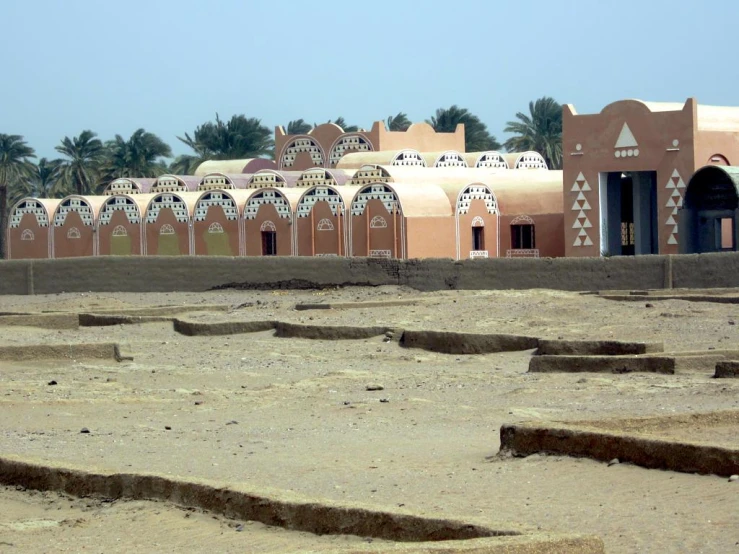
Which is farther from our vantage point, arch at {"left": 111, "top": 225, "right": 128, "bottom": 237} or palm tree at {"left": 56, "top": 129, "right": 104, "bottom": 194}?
palm tree at {"left": 56, "top": 129, "right": 104, "bottom": 194}

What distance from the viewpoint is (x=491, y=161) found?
134 feet

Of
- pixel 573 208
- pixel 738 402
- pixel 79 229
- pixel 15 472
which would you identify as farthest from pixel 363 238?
pixel 15 472

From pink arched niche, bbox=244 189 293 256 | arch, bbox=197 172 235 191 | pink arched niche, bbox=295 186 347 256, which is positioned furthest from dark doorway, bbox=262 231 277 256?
arch, bbox=197 172 235 191

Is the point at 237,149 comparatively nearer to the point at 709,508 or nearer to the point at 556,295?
the point at 556,295

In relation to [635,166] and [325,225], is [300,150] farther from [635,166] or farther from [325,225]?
[635,166]

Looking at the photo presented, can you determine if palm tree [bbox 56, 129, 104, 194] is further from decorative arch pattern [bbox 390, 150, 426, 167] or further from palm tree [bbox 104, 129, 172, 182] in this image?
decorative arch pattern [bbox 390, 150, 426, 167]

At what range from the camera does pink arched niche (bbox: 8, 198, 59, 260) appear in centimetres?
3891

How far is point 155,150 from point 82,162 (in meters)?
3.20

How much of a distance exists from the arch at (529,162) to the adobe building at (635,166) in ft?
27.4

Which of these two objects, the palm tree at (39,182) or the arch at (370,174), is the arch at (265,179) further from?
the palm tree at (39,182)

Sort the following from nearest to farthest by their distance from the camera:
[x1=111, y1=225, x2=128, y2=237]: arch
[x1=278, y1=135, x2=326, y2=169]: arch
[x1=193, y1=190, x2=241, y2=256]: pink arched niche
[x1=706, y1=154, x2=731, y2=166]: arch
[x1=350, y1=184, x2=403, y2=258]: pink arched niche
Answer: [x1=706, y1=154, x2=731, y2=166]: arch, [x1=350, y1=184, x2=403, y2=258]: pink arched niche, [x1=193, y1=190, x2=241, y2=256]: pink arched niche, [x1=111, y1=225, x2=128, y2=237]: arch, [x1=278, y1=135, x2=326, y2=169]: arch

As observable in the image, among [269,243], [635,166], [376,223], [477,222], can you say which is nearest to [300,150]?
[269,243]

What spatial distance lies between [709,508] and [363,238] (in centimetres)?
2674

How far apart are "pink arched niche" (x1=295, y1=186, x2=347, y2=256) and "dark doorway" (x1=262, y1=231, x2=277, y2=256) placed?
97cm
